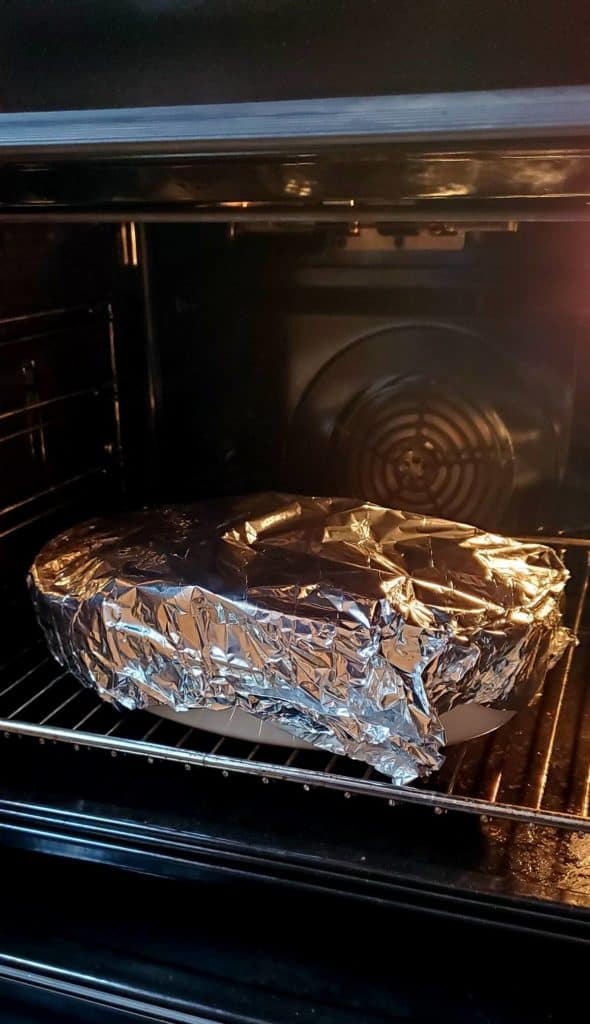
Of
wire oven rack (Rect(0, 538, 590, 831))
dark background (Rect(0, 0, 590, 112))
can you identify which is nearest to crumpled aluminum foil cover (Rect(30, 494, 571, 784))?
wire oven rack (Rect(0, 538, 590, 831))

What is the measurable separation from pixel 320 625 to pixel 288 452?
39cm

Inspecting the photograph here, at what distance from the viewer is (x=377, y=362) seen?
1012 millimetres

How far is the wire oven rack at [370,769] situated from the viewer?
2.27ft

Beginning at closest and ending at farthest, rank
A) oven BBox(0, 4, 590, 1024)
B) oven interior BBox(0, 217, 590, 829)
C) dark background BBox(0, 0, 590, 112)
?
dark background BBox(0, 0, 590, 112), oven BBox(0, 4, 590, 1024), oven interior BBox(0, 217, 590, 829)

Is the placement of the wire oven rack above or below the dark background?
below

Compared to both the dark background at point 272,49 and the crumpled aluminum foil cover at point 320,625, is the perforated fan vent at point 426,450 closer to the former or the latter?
the crumpled aluminum foil cover at point 320,625

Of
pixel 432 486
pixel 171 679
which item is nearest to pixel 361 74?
pixel 171 679

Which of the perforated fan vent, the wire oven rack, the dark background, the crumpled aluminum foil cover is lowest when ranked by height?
the wire oven rack

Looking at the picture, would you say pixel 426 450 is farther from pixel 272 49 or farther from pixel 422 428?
pixel 272 49

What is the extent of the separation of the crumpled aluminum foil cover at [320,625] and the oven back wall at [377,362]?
17 centimetres

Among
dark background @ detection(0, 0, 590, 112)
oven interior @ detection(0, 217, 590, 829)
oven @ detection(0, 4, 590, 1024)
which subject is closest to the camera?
dark background @ detection(0, 0, 590, 112)

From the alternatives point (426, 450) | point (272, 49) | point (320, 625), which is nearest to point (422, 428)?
point (426, 450)

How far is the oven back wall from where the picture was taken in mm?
952

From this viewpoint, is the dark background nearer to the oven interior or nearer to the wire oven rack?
the oven interior
